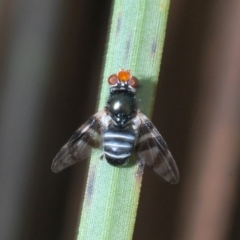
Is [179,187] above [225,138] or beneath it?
beneath

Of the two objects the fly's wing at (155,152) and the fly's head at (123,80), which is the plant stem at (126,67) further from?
the fly's wing at (155,152)

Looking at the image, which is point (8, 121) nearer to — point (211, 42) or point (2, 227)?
point (2, 227)

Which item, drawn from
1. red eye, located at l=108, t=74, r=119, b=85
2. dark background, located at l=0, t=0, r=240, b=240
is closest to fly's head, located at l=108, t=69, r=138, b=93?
red eye, located at l=108, t=74, r=119, b=85

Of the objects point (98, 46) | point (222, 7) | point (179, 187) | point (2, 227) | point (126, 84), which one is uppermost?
point (222, 7)

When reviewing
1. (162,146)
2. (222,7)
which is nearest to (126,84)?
(162,146)

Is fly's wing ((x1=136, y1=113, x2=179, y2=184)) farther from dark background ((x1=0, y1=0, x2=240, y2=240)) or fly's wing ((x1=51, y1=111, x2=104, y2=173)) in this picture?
dark background ((x1=0, y1=0, x2=240, y2=240))

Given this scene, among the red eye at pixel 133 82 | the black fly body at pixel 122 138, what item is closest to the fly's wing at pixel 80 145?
the black fly body at pixel 122 138
